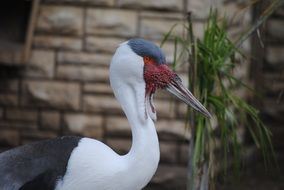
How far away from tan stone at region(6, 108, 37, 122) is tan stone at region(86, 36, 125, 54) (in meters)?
0.70

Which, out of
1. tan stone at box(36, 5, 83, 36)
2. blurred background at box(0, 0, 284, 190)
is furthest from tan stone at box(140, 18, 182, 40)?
tan stone at box(36, 5, 83, 36)

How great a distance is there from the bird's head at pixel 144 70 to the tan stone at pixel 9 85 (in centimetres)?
269

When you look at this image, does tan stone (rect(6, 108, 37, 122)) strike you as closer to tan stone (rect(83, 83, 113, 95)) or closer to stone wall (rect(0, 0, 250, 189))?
stone wall (rect(0, 0, 250, 189))

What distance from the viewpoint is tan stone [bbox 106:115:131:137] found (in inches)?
262

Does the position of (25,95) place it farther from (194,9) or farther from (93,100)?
(194,9)

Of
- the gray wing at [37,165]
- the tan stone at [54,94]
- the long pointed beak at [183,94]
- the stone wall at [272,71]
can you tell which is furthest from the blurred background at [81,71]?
the gray wing at [37,165]

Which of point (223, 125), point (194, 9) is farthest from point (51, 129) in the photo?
point (223, 125)

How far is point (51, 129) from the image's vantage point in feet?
22.0

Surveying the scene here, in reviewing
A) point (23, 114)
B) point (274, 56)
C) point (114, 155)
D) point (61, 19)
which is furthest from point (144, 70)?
point (274, 56)

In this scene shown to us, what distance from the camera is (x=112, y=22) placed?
652 cm

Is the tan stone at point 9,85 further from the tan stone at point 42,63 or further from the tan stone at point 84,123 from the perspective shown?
the tan stone at point 84,123

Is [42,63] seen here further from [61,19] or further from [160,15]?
[160,15]

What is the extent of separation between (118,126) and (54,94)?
0.56 metres

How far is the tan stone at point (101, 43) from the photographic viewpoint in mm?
6555
